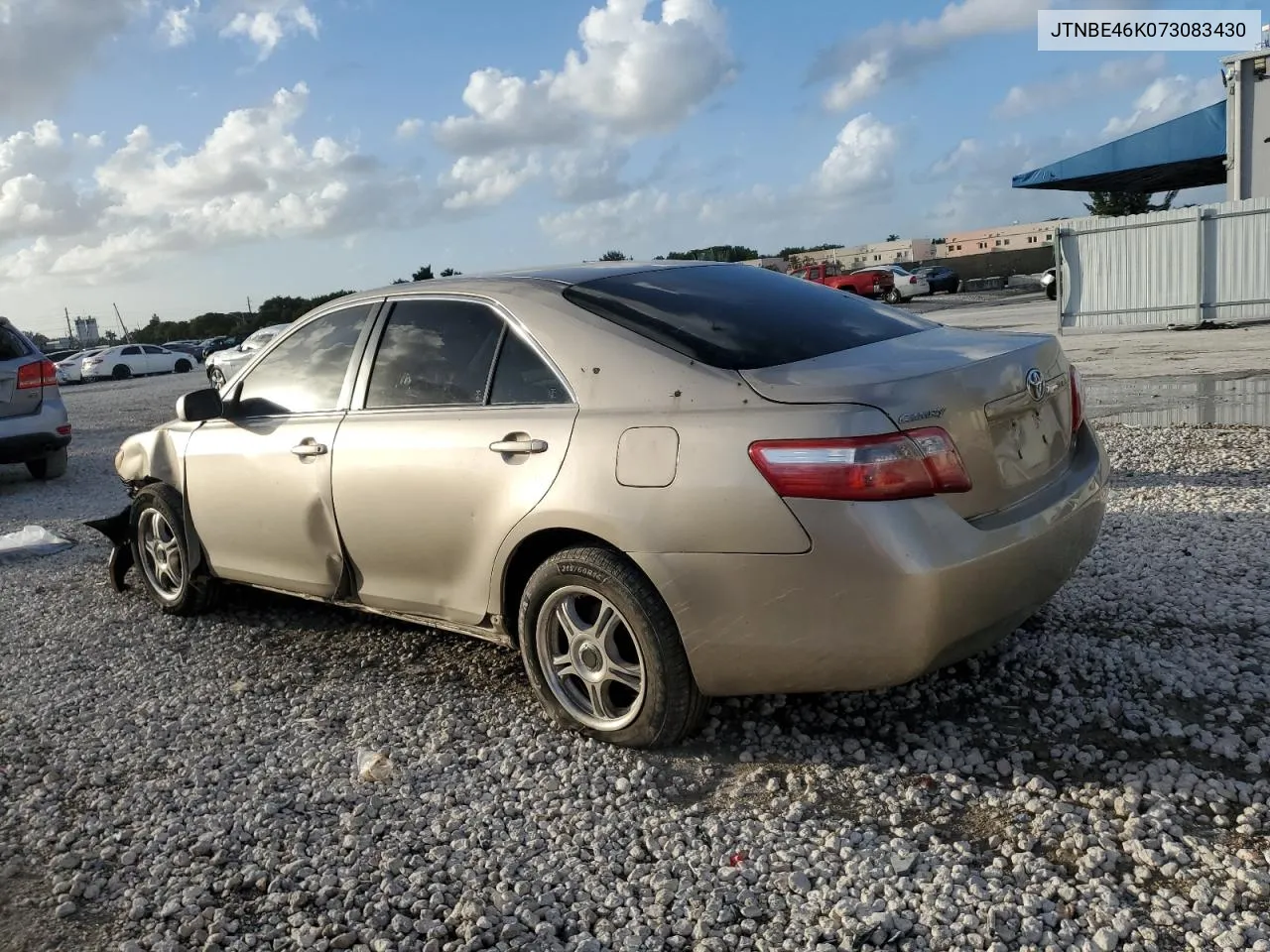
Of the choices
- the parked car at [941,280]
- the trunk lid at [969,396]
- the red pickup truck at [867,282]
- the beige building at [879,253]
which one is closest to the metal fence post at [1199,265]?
the red pickup truck at [867,282]

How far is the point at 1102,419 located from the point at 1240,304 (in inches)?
448

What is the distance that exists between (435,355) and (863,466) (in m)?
1.89

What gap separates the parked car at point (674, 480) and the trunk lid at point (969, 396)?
0.03 feet

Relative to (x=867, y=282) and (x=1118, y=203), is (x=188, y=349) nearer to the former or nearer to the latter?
(x=867, y=282)

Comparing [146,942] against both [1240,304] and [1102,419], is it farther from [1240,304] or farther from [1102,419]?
[1240,304]

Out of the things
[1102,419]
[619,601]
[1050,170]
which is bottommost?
[1102,419]

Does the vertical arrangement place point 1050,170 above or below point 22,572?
above

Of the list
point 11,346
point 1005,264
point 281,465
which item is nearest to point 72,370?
point 11,346

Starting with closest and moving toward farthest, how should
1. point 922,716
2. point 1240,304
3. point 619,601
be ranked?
1. point 619,601
2. point 922,716
3. point 1240,304

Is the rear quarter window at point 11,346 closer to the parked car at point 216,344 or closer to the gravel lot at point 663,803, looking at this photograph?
the gravel lot at point 663,803

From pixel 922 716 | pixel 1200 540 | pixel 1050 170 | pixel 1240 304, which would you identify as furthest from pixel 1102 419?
pixel 1050 170

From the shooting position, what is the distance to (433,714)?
12.9ft

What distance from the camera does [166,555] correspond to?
5.36 m

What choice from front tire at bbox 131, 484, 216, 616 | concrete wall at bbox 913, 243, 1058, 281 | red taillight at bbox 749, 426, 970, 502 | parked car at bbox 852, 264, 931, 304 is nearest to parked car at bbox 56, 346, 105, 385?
parked car at bbox 852, 264, 931, 304
